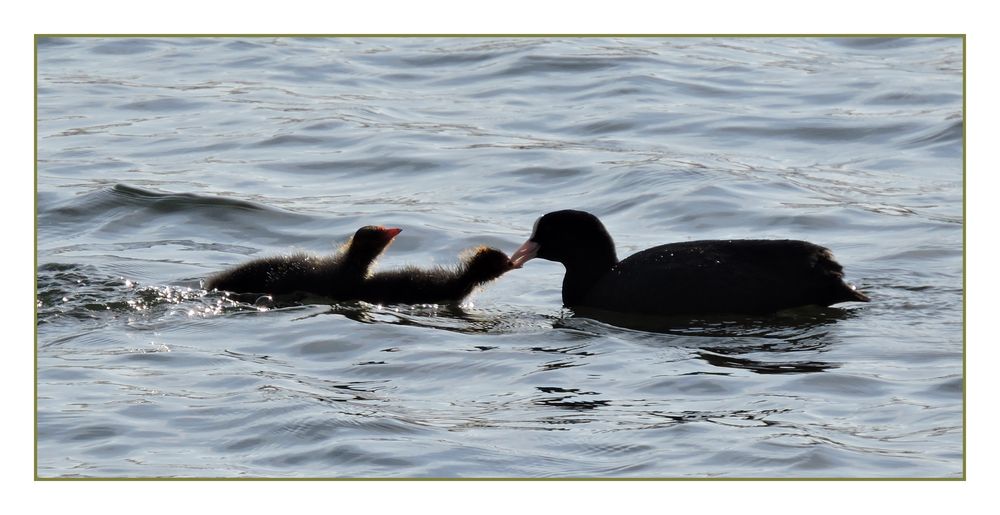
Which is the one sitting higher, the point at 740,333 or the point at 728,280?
the point at 728,280

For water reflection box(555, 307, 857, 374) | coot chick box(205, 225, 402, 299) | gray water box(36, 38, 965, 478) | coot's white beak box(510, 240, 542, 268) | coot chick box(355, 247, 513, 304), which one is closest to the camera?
gray water box(36, 38, 965, 478)

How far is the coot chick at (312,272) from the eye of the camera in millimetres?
9836

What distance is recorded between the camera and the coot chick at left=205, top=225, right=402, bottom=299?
9.84 meters

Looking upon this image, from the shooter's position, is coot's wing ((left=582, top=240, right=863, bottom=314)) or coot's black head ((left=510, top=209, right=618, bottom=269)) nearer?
coot's wing ((left=582, top=240, right=863, bottom=314))

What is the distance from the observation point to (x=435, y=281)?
1004cm

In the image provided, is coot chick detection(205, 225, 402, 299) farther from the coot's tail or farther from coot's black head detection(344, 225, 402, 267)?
the coot's tail

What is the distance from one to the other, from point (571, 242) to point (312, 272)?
5.65 ft

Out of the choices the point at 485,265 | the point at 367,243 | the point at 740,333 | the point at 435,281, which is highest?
the point at 367,243

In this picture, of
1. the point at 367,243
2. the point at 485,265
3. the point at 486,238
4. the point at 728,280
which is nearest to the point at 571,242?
the point at 485,265

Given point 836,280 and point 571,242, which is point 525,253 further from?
point 836,280

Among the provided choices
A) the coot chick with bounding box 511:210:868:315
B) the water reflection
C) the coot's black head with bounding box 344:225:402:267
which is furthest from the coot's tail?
the coot's black head with bounding box 344:225:402:267

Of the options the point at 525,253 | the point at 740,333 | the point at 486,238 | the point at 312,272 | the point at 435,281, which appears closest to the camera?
the point at 740,333

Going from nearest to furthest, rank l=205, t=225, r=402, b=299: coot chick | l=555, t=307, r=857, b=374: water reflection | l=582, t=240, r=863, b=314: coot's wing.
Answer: l=555, t=307, r=857, b=374: water reflection, l=582, t=240, r=863, b=314: coot's wing, l=205, t=225, r=402, b=299: coot chick

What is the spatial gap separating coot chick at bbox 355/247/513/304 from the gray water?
0.56 ft
